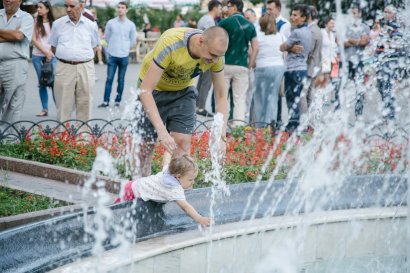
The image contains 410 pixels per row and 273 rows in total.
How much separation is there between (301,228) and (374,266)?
557 mm

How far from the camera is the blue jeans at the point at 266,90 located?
11219 mm

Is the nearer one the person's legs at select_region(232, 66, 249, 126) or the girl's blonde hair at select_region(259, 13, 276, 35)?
the girl's blonde hair at select_region(259, 13, 276, 35)

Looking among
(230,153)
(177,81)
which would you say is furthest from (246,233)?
(230,153)

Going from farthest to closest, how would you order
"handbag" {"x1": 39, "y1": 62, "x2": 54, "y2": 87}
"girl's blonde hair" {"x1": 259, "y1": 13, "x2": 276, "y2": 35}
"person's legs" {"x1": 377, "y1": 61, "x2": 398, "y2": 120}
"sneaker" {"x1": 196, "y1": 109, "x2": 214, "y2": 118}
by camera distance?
"sneaker" {"x1": 196, "y1": 109, "x2": 214, "y2": 118}
"person's legs" {"x1": 377, "y1": 61, "x2": 398, "y2": 120}
"handbag" {"x1": 39, "y1": 62, "x2": 54, "y2": 87}
"girl's blonde hair" {"x1": 259, "y1": 13, "x2": 276, "y2": 35}

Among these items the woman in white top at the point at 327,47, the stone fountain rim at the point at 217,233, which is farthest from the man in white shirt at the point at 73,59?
the stone fountain rim at the point at 217,233

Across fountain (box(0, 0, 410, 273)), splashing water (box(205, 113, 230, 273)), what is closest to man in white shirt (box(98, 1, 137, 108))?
splashing water (box(205, 113, 230, 273))

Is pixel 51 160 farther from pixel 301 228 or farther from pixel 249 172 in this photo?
pixel 301 228

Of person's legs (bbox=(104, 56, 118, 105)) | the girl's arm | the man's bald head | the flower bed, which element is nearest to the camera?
the girl's arm

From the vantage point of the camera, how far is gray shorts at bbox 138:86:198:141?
655 cm

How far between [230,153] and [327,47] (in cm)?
542

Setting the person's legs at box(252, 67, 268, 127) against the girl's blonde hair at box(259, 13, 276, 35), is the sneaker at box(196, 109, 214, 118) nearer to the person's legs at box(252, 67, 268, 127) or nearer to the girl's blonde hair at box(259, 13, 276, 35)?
the person's legs at box(252, 67, 268, 127)

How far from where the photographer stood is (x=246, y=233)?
17.6ft

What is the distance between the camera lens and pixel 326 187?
6543mm

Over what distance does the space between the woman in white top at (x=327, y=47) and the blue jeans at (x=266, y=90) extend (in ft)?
6.30
